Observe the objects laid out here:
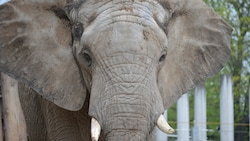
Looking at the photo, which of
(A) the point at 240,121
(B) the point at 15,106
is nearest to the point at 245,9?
(A) the point at 240,121

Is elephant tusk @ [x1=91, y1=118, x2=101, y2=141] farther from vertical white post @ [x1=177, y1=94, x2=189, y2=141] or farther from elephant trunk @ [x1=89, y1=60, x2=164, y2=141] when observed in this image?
vertical white post @ [x1=177, y1=94, x2=189, y2=141]

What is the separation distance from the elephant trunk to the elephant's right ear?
23.4 inches

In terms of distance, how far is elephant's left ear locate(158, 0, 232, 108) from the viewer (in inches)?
213

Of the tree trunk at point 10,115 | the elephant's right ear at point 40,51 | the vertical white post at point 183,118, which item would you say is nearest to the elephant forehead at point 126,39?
the elephant's right ear at point 40,51

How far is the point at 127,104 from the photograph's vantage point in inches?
181

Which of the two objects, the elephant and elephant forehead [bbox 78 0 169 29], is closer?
the elephant

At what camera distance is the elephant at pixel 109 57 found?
15.4 ft

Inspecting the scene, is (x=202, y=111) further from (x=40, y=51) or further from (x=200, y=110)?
(x=40, y=51)

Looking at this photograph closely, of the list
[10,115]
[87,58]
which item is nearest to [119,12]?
[87,58]

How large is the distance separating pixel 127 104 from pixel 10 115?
4.33m

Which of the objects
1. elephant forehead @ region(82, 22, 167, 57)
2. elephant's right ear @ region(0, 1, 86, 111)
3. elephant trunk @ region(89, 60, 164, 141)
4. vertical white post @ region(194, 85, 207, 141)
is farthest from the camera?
vertical white post @ region(194, 85, 207, 141)

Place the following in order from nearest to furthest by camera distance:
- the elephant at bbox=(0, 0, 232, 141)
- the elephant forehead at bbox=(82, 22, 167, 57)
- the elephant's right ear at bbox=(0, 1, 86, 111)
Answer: the elephant at bbox=(0, 0, 232, 141) < the elephant forehead at bbox=(82, 22, 167, 57) < the elephant's right ear at bbox=(0, 1, 86, 111)

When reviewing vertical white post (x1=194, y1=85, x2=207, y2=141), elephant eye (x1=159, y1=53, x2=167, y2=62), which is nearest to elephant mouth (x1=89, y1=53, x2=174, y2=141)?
elephant eye (x1=159, y1=53, x2=167, y2=62)

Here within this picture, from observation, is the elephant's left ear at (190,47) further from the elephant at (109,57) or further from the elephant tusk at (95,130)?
the elephant tusk at (95,130)
